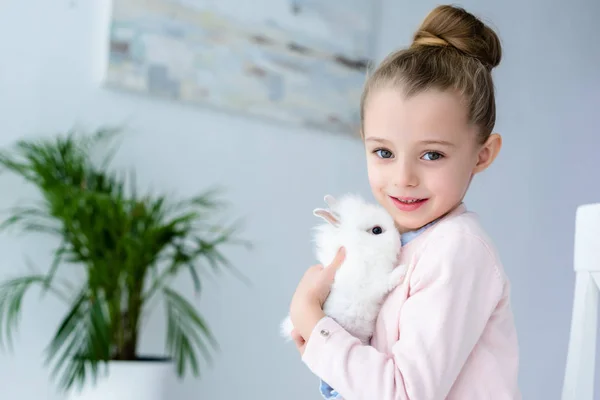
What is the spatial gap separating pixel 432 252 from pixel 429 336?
12cm

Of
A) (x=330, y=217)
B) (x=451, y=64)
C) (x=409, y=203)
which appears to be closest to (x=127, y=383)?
(x=330, y=217)

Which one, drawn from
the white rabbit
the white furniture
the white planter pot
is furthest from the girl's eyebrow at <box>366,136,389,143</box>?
the white planter pot

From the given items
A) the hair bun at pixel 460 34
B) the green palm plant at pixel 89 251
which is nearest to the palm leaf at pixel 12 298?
the green palm plant at pixel 89 251

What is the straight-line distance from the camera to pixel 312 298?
102cm

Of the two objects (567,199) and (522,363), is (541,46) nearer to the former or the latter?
(567,199)

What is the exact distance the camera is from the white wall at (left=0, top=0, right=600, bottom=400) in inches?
92.4

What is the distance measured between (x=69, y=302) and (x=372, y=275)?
63.8 inches

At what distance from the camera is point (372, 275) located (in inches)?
39.3

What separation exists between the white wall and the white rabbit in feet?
5.19

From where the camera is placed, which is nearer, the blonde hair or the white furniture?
the blonde hair

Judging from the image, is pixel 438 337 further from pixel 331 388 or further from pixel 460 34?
pixel 460 34

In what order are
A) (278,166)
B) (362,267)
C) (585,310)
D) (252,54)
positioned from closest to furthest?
(362,267)
(585,310)
(252,54)
(278,166)

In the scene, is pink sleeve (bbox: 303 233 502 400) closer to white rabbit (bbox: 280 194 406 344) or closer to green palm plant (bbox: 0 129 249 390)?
white rabbit (bbox: 280 194 406 344)

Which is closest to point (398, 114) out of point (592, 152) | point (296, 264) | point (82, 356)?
point (82, 356)
